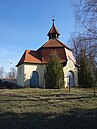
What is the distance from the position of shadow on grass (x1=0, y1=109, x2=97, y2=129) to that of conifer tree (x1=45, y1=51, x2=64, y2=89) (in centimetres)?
2228

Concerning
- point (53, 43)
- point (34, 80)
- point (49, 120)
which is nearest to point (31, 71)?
point (34, 80)

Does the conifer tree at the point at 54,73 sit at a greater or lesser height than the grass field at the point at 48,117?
greater

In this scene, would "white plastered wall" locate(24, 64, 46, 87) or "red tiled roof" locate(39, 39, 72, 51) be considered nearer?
"white plastered wall" locate(24, 64, 46, 87)

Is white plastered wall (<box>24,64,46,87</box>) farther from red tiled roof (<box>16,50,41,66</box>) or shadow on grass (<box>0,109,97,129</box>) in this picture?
shadow on grass (<box>0,109,97,129</box>)

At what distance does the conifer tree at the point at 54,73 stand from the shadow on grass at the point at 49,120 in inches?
877

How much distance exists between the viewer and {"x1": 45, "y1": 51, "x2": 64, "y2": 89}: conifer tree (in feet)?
113

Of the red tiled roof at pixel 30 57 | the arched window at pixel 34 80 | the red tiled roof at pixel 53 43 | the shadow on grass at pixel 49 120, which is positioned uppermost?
the red tiled roof at pixel 53 43

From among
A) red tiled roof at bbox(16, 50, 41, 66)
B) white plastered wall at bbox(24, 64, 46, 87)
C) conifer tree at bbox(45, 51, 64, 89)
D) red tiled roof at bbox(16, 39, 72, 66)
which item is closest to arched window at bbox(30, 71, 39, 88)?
white plastered wall at bbox(24, 64, 46, 87)

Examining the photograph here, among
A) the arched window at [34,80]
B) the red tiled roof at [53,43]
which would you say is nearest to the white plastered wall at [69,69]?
the red tiled roof at [53,43]

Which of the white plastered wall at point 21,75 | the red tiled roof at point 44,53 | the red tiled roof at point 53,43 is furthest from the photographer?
the red tiled roof at point 53,43

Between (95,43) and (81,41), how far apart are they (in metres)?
1.62

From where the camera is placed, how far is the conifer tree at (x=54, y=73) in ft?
113

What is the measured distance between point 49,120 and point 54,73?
2439 centimetres

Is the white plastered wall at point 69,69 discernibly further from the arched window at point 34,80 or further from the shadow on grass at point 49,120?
the shadow on grass at point 49,120
